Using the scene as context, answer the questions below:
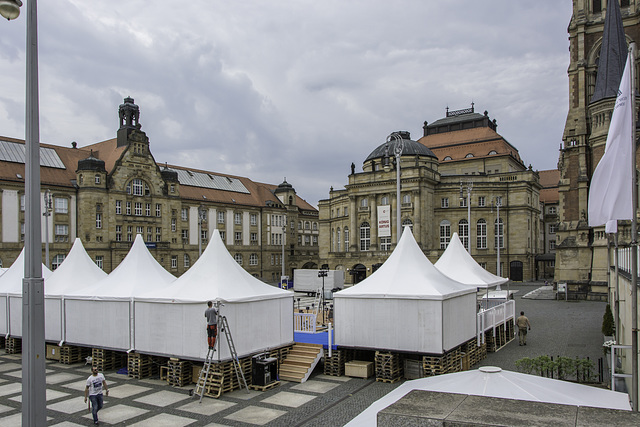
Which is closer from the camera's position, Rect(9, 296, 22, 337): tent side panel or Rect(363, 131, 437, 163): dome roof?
Rect(9, 296, 22, 337): tent side panel

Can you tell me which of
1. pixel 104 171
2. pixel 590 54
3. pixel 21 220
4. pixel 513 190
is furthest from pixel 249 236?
pixel 590 54

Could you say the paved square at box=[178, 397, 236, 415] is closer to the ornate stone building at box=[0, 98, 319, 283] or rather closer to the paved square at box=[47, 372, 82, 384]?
the paved square at box=[47, 372, 82, 384]

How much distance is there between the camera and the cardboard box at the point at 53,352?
66.7 feet

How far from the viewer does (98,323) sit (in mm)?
18922

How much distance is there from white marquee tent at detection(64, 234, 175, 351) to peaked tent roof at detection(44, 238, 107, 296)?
89 centimetres

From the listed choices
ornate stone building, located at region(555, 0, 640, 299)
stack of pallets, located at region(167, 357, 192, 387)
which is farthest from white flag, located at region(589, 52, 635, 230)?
ornate stone building, located at region(555, 0, 640, 299)

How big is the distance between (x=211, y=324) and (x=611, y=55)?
4136cm

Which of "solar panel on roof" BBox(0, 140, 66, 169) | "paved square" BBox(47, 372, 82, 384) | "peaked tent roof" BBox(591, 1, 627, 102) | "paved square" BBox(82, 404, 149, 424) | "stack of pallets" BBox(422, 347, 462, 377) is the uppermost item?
"peaked tent roof" BBox(591, 1, 627, 102)

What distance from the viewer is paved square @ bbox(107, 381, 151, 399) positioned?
15.4 meters

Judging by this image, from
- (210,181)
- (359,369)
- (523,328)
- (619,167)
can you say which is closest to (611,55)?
(523,328)

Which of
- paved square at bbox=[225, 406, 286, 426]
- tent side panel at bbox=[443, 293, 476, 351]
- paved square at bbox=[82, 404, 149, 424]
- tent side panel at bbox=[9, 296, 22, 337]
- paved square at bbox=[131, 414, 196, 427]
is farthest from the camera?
tent side panel at bbox=[9, 296, 22, 337]

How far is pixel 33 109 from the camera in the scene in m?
7.09

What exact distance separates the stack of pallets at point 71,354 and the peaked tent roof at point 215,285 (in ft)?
14.8

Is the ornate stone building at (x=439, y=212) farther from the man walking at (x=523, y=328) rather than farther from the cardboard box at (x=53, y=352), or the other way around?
the cardboard box at (x=53, y=352)
